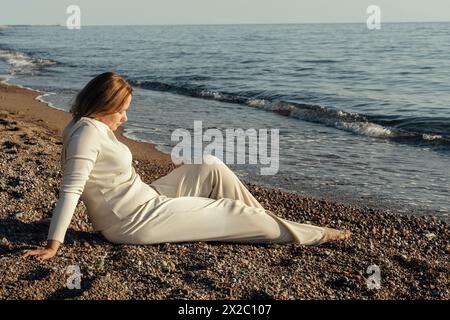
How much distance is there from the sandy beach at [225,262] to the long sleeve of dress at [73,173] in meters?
0.35

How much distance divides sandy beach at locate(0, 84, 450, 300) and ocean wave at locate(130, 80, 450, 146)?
6.91m

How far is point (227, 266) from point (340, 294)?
1004mm

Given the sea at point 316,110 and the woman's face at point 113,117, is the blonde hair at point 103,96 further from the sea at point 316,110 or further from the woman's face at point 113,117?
the sea at point 316,110

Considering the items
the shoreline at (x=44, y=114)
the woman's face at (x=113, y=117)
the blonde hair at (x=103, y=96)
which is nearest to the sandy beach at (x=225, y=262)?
the woman's face at (x=113, y=117)

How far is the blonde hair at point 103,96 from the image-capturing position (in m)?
5.09

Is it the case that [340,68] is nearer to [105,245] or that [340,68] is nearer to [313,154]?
[313,154]

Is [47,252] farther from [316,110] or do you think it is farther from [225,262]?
[316,110]

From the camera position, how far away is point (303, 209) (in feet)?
25.8

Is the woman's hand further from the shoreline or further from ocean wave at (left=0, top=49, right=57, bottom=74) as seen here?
ocean wave at (left=0, top=49, right=57, bottom=74)

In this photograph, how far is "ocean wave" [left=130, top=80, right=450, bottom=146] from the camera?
564 inches

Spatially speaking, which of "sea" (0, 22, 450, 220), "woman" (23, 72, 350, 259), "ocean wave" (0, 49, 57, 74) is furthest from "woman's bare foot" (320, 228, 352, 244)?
"ocean wave" (0, 49, 57, 74)

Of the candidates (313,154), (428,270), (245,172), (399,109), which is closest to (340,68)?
(399,109)

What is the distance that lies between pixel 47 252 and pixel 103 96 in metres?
1.40

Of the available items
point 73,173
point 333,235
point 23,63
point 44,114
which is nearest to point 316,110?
point 44,114
